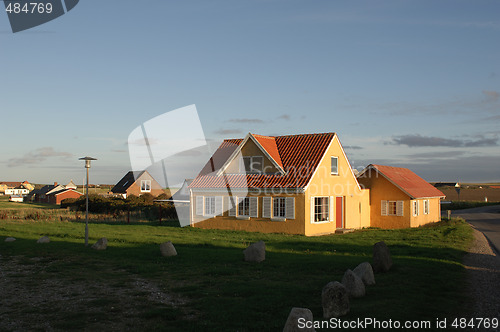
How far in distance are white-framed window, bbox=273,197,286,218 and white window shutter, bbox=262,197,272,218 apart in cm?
31

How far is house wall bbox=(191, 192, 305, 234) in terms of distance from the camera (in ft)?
84.3

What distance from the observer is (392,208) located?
3170cm

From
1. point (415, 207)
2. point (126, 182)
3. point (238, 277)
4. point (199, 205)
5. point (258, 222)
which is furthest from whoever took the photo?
point (126, 182)

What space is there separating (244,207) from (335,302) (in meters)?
19.4

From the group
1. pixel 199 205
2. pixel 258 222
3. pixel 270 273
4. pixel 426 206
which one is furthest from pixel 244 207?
pixel 426 206

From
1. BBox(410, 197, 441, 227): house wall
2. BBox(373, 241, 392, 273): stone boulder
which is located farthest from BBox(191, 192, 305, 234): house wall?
BBox(373, 241, 392, 273): stone boulder

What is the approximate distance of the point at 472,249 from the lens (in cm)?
1923

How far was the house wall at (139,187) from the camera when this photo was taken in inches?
2688

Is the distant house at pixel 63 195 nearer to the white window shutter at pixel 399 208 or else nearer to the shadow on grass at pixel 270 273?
the shadow on grass at pixel 270 273
